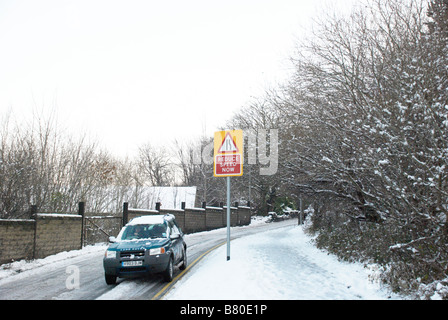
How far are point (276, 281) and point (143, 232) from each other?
415 cm

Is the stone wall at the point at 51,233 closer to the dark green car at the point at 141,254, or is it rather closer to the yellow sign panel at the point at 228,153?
the dark green car at the point at 141,254

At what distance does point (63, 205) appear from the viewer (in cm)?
1884

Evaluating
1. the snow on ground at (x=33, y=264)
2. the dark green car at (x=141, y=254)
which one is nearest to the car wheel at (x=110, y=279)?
the dark green car at (x=141, y=254)

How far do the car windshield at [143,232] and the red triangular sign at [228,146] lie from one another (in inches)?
139

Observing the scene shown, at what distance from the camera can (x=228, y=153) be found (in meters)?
13.1

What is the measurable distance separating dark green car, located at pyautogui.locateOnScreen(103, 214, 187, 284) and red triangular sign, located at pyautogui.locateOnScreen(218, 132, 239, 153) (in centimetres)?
366

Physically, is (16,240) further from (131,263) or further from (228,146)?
(228,146)

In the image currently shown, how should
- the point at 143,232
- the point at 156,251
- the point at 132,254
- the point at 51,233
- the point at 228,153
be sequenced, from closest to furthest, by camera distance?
the point at 132,254, the point at 156,251, the point at 143,232, the point at 228,153, the point at 51,233

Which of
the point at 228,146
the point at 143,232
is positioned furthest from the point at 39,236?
the point at 228,146

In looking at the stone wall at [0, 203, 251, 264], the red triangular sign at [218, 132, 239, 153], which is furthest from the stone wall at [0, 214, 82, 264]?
the red triangular sign at [218, 132, 239, 153]
